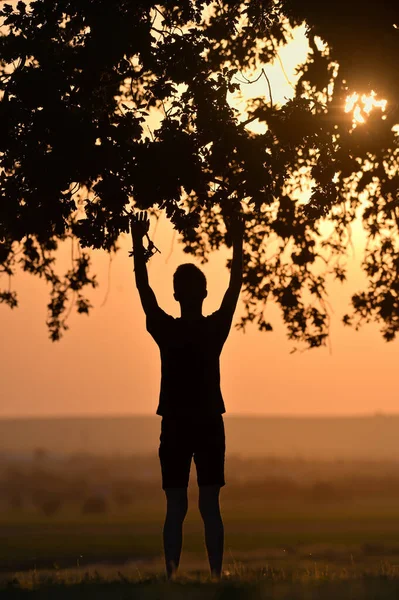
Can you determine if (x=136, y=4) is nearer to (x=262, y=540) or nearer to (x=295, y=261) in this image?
(x=295, y=261)

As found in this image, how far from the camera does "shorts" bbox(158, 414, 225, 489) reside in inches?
396

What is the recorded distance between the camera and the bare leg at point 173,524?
33.3ft

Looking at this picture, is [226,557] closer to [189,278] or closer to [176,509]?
[176,509]

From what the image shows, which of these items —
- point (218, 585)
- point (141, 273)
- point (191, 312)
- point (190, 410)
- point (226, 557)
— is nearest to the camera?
point (218, 585)

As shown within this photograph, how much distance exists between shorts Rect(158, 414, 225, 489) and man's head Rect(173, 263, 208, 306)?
103 centimetres

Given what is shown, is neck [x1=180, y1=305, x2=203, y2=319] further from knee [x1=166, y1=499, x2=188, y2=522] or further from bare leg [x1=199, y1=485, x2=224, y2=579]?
knee [x1=166, y1=499, x2=188, y2=522]

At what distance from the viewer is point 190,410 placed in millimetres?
10078

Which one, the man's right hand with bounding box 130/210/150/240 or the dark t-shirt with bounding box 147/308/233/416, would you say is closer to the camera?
the dark t-shirt with bounding box 147/308/233/416

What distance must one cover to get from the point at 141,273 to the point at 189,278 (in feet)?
2.86

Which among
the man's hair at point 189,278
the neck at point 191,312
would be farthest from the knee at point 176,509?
the man's hair at point 189,278

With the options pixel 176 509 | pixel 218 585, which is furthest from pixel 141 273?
pixel 218 585

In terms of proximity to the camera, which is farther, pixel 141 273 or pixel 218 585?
pixel 141 273

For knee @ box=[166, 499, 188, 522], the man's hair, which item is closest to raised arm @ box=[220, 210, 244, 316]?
the man's hair

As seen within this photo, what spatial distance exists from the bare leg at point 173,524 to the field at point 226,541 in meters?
0.16
